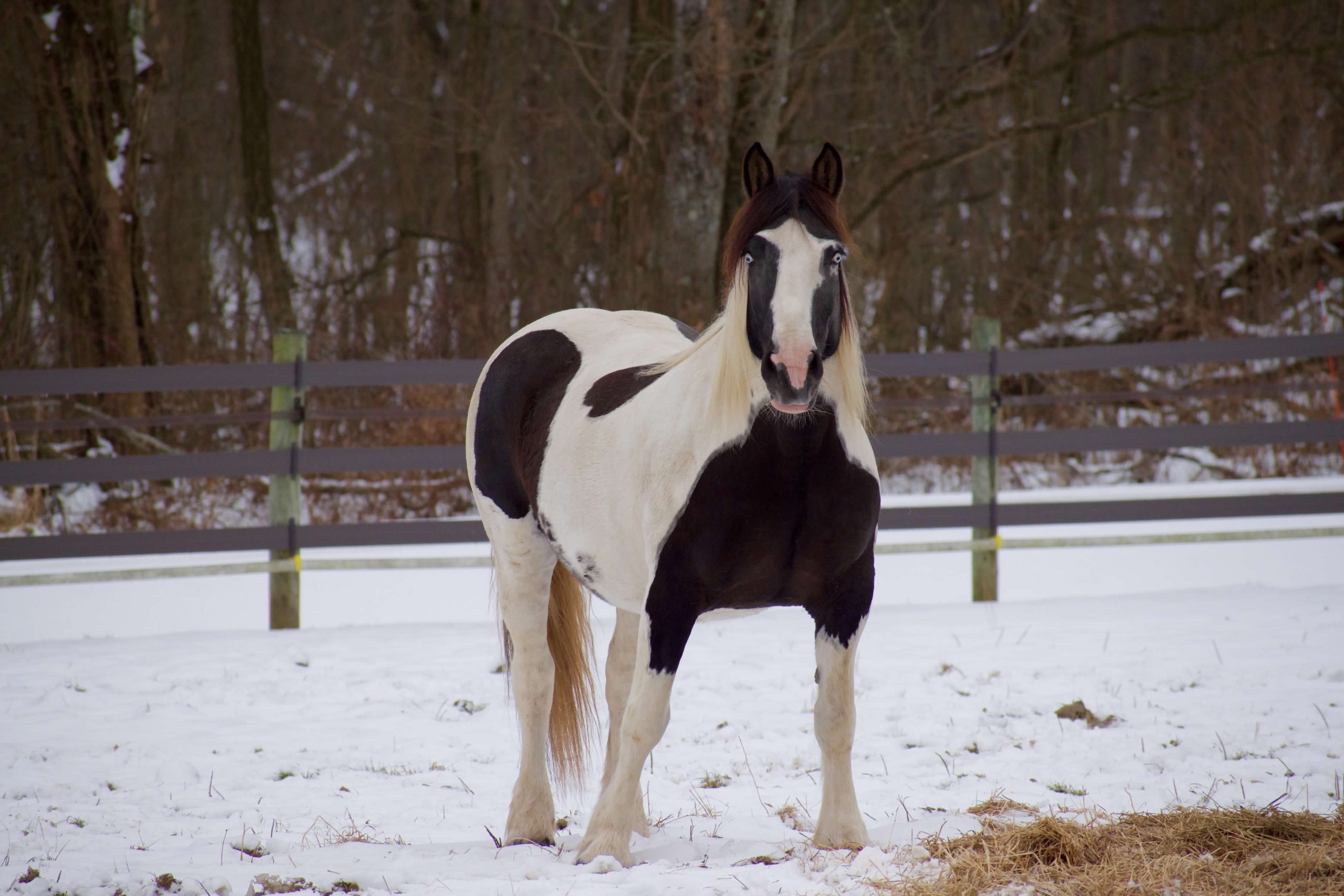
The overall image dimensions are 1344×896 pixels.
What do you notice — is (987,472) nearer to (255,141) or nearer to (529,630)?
(529,630)

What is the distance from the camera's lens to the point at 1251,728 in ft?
13.4

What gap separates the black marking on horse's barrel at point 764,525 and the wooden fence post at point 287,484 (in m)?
4.08

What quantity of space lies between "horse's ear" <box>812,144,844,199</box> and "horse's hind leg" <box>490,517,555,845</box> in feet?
4.53

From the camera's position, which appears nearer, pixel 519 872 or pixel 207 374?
pixel 519 872

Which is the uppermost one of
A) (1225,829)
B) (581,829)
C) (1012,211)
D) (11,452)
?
(1012,211)

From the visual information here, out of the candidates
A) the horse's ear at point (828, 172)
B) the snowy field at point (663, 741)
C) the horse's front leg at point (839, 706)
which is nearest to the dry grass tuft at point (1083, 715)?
the snowy field at point (663, 741)

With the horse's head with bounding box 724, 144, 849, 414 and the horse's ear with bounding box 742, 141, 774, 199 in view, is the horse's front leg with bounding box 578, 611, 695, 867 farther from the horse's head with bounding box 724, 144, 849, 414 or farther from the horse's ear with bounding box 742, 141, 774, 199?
the horse's ear with bounding box 742, 141, 774, 199

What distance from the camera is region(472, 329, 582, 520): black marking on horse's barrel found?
11.2 ft

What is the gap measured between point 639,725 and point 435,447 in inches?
164

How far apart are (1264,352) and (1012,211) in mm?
8845

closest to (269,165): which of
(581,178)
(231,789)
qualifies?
(581,178)

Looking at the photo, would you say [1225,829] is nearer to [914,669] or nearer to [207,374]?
[914,669]

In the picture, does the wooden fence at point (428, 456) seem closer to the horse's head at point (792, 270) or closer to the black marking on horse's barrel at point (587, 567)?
the black marking on horse's barrel at point (587, 567)

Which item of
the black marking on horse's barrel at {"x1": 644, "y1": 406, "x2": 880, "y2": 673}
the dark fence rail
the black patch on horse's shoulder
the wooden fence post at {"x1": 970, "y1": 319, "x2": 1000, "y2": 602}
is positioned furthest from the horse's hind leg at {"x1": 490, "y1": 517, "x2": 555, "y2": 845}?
the wooden fence post at {"x1": 970, "y1": 319, "x2": 1000, "y2": 602}
